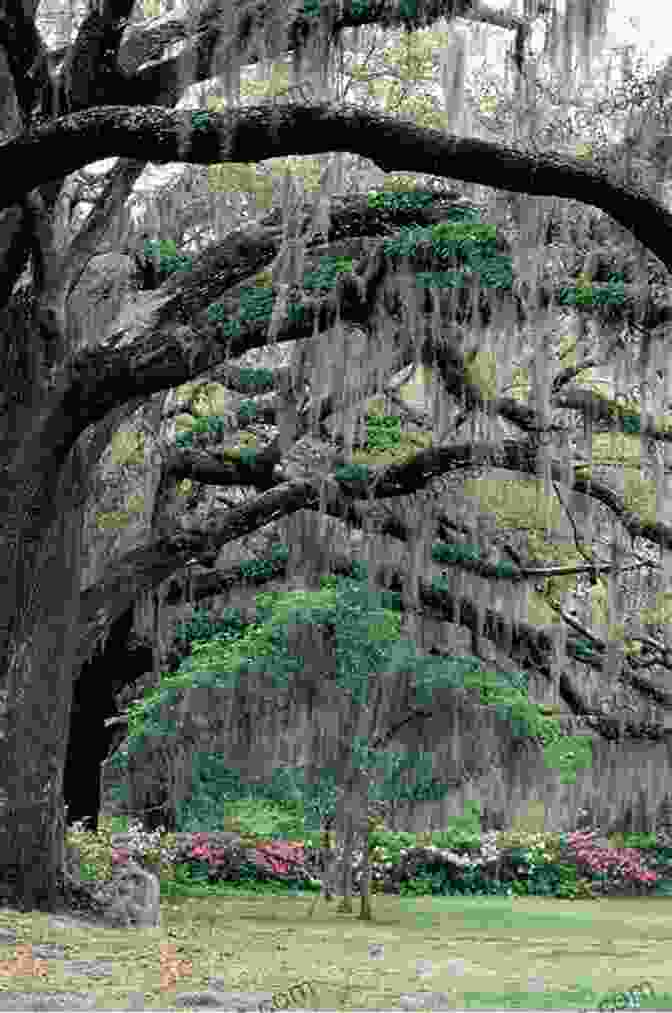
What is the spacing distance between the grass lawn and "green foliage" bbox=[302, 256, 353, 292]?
4.42 meters

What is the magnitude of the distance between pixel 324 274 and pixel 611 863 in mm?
16623

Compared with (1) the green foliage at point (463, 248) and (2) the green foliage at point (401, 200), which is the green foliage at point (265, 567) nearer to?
(1) the green foliage at point (463, 248)

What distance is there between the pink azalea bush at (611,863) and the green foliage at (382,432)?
12.8 meters

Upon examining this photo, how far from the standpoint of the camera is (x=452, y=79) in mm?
9055

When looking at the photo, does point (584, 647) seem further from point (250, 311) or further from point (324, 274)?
point (250, 311)

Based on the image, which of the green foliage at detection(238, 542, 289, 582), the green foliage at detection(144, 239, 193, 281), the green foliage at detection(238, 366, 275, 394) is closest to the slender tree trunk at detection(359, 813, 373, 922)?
the green foliage at detection(238, 542, 289, 582)

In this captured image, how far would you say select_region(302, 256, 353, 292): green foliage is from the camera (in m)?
10.3

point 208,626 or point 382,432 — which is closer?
point 382,432

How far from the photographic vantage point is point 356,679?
15.3 metres

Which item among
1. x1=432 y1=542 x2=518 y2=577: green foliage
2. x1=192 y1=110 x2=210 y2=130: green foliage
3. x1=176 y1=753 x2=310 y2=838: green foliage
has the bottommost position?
x1=176 y1=753 x2=310 y2=838: green foliage

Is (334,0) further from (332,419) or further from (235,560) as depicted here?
(235,560)

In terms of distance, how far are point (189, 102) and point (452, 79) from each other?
491 cm

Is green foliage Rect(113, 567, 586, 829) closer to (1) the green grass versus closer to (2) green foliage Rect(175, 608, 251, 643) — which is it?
(2) green foliage Rect(175, 608, 251, 643)

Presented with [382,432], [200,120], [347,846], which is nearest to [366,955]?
[382,432]
